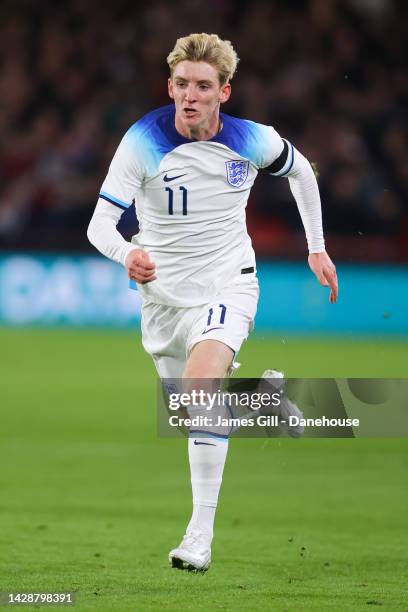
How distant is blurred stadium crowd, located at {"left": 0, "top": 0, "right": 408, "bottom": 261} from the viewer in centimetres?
1731

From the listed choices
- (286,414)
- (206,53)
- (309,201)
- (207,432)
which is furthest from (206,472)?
(206,53)

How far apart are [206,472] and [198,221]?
1.11m

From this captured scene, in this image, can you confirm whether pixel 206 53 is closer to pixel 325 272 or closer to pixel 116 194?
pixel 116 194

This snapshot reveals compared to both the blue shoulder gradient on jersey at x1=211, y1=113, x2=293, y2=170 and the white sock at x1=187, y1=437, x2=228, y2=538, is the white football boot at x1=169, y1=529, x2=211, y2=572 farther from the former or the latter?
the blue shoulder gradient on jersey at x1=211, y1=113, x2=293, y2=170

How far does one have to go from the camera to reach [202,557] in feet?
17.9

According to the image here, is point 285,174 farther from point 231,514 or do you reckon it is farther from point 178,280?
point 231,514

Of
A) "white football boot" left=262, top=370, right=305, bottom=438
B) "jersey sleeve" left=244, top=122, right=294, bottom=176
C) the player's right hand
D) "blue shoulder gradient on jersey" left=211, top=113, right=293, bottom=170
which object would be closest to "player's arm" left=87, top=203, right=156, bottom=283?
the player's right hand

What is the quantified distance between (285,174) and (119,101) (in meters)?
13.3

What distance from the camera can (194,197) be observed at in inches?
230

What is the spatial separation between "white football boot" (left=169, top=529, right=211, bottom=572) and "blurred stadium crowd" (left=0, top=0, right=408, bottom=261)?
37.1 feet

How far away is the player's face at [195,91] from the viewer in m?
5.62

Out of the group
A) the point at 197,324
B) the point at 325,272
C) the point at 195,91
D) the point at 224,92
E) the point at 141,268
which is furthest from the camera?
the point at 325,272

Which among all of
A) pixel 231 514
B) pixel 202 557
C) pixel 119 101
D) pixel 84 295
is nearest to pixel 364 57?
pixel 119 101

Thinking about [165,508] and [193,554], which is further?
[165,508]
